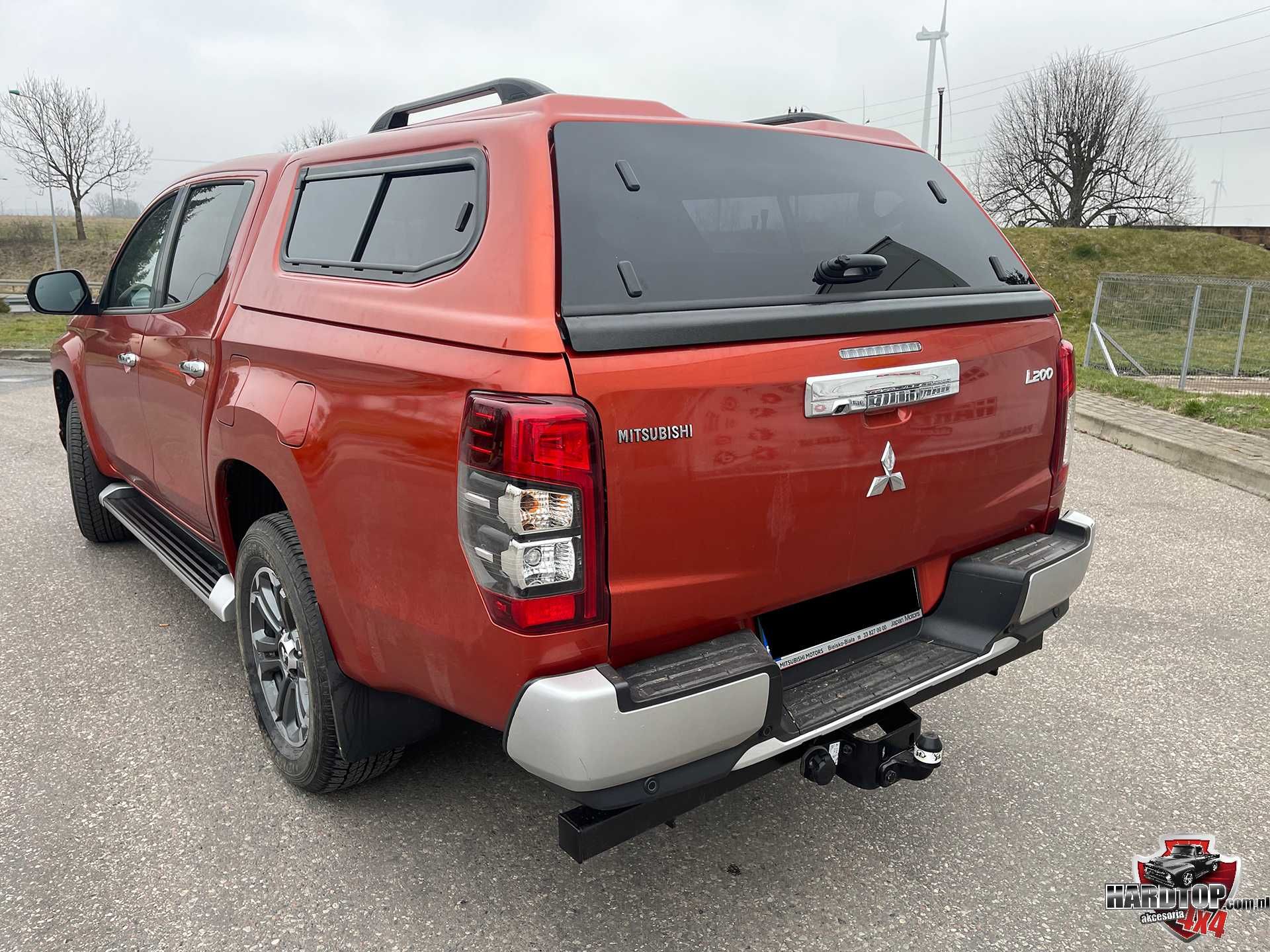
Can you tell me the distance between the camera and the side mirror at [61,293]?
14.3 ft

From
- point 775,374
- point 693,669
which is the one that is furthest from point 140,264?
point 693,669

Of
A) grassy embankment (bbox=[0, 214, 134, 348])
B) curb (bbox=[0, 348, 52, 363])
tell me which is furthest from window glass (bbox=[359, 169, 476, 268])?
grassy embankment (bbox=[0, 214, 134, 348])

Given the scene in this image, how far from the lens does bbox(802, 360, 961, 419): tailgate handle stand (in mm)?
2256

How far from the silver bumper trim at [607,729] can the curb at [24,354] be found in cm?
1721

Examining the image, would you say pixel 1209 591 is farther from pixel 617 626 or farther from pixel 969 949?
pixel 617 626

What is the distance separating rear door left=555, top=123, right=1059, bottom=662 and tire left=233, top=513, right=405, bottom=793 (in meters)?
1.08

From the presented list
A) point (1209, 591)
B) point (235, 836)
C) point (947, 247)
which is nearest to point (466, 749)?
point (235, 836)

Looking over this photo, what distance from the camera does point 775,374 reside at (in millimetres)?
2203

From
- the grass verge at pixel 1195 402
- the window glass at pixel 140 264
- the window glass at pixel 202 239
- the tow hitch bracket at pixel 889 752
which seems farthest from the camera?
the grass verge at pixel 1195 402

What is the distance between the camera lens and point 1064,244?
105ft

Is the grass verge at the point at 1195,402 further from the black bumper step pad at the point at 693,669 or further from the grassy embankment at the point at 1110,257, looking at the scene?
the grassy embankment at the point at 1110,257

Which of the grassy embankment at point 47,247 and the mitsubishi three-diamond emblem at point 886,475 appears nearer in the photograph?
the mitsubishi three-diamond emblem at point 886,475

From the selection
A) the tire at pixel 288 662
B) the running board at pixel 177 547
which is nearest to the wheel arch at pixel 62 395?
the running board at pixel 177 547

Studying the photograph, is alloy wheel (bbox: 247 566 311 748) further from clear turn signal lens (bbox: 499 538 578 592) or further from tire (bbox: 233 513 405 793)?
clear turn signal lens (bbox: 499 538 578 592)
